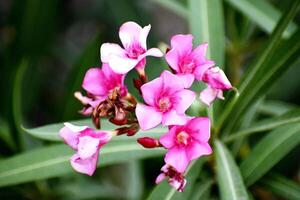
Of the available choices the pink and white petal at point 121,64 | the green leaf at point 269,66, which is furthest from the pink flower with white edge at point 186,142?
the green leaf at point 269,66

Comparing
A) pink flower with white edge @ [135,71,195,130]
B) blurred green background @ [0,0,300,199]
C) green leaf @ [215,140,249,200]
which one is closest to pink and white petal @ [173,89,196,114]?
pink flower with white edge @ [135,71,195,130]

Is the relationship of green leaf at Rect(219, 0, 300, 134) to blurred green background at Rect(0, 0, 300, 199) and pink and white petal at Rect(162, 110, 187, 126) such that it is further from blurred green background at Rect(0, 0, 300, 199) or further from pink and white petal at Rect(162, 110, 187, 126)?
pink and white petal at Rect(162, 110, 187, 126)

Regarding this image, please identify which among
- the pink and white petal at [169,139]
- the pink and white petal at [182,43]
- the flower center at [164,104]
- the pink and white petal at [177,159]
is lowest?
the pink and white petal at [177,159]

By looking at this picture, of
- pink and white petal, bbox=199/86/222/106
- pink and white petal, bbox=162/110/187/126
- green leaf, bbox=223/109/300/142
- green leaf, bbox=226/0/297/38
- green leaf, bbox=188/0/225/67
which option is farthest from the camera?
green leaf, bbox=226/0/297/38

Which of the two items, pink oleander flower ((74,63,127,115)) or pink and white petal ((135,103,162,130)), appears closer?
pink and white petal ((135,103,162,130))

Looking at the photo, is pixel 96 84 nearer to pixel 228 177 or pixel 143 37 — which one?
pixel 143 37

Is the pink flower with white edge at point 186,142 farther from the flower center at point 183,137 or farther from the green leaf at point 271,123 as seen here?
the green leaf at point 271,123

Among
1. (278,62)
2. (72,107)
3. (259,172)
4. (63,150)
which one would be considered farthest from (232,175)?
(72,107)

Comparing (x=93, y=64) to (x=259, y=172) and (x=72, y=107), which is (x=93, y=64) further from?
(x=259, y=172)
